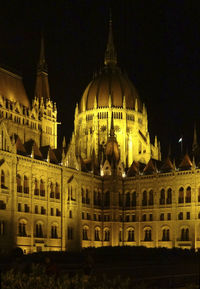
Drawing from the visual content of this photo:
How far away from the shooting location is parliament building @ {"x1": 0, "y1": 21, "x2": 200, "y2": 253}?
8288 cm

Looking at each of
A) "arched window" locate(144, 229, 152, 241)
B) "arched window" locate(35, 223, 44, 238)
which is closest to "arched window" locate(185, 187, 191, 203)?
"arched window" locate(144, 229, 152, 241)

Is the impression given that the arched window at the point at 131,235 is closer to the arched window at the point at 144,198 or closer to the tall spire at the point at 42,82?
the arched window at the point at 144,198

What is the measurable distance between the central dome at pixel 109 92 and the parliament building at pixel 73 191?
13877 millimetres

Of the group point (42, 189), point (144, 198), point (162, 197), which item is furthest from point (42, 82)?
point (162, 197)

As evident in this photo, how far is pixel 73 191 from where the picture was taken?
9556 centimetres

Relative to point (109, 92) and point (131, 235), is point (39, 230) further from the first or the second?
point (109, 92)

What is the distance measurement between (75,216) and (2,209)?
62.9 feet

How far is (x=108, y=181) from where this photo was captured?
104625 mm

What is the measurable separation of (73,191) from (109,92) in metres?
39.0

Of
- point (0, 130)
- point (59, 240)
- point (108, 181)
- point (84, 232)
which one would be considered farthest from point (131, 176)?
point (0, 130)

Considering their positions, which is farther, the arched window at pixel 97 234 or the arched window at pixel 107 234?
the arched window at pixel 107 234

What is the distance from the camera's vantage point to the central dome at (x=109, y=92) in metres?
127

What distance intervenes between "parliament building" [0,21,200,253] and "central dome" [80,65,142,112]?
13.9m

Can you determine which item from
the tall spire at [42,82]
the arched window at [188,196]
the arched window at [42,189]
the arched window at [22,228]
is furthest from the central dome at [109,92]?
the arched window at [22,228]
